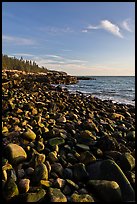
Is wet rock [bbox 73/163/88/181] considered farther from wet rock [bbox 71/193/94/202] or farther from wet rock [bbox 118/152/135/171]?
wet rock [bbox 118/152/135/171]

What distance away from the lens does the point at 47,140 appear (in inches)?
193

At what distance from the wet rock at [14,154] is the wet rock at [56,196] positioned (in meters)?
0.95

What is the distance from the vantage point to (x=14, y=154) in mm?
3773

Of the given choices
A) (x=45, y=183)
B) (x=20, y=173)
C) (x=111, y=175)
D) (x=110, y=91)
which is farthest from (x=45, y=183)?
(x=110, y=91)

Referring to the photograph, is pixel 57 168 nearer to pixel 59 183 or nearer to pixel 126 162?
pixel 59 183

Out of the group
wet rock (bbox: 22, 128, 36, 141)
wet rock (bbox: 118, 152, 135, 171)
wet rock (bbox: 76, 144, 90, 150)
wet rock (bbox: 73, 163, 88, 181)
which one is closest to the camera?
wet rock (bbox: 73, 163, 88, 181)

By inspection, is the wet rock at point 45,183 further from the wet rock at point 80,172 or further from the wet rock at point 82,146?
the wet rock at point 82,146

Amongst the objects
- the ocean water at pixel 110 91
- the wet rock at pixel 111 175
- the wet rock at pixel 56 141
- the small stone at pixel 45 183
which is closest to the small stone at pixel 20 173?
the small stone at pixel 45 183

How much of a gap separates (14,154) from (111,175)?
63.2 inches

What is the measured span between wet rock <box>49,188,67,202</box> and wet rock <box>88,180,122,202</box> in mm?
553

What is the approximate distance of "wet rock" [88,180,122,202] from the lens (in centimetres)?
314

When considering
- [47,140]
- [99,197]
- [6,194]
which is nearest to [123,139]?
[47,140]

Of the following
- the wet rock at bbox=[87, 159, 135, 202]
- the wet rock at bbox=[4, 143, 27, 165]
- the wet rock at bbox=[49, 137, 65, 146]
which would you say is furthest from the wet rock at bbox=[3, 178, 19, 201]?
the wet rock at bbox=[49, 137, 65, 146]

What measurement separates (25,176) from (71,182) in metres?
0.69
